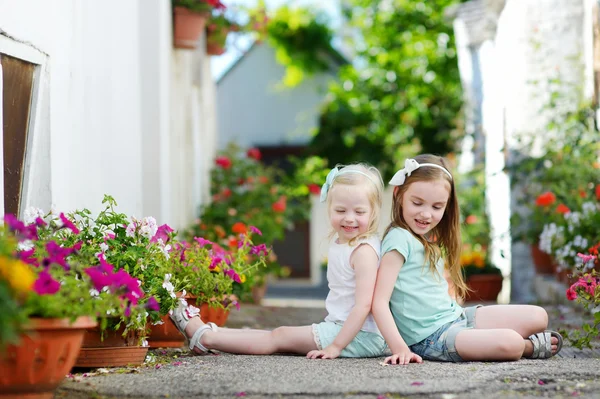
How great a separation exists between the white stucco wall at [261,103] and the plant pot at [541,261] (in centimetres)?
822

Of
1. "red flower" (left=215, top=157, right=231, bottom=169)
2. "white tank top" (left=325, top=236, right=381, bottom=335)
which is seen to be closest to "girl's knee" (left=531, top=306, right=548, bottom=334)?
"white tank top" (left=325, top=236, right=381, bottom=335)

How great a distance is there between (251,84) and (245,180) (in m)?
7.93

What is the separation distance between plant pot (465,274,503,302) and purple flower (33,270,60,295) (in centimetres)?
689

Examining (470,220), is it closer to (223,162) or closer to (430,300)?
(223,162)

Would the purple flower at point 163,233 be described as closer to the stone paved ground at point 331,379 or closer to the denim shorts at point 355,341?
the stone paved ground at point 331,379

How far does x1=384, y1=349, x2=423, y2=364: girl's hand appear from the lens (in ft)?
11.9

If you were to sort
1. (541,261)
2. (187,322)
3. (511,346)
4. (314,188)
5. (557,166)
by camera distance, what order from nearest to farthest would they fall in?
(511,346) → (187,322) → (557,166) → (541,261) → (314,188)

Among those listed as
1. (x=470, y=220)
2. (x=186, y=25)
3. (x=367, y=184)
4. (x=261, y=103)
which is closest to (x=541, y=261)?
(x=470, y=220)

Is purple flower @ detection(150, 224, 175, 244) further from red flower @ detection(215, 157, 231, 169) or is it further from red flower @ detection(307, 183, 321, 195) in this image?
red flower @ detection(307, 183, 321, 195)

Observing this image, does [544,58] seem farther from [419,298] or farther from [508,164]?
[419,298]

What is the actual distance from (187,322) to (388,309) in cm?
90

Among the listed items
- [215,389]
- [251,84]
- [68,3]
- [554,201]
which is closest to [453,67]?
[251,84]

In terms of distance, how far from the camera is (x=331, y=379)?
10.4 ft

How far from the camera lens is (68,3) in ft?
14.8
